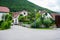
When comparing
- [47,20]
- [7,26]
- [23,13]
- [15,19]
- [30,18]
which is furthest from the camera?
[23,13]

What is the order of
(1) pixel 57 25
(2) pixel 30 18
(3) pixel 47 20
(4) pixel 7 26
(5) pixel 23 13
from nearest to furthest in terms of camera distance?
(4) pixel 7 26 → (3) pixel 47 20 → (1) pixel 57 25 → (2) pixel 30 18 → (5) pixel 23 13

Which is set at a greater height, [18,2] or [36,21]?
[18,2]

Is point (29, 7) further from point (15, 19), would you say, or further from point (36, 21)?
point (36, 21)

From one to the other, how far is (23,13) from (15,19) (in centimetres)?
364

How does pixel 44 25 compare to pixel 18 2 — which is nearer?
pixel 44 25

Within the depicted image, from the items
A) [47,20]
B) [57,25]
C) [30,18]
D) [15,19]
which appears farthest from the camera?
[15,19]

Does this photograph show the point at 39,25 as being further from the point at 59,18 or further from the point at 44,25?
the point at 59,18

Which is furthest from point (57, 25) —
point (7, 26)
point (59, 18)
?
point (7, 26)

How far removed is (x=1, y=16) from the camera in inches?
1136

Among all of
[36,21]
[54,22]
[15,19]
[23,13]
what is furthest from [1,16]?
[23,13]

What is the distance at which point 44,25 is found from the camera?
86.4ft

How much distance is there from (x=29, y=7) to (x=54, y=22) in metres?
14.3

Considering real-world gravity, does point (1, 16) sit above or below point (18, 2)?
below

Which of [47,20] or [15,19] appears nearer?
[47,20]
